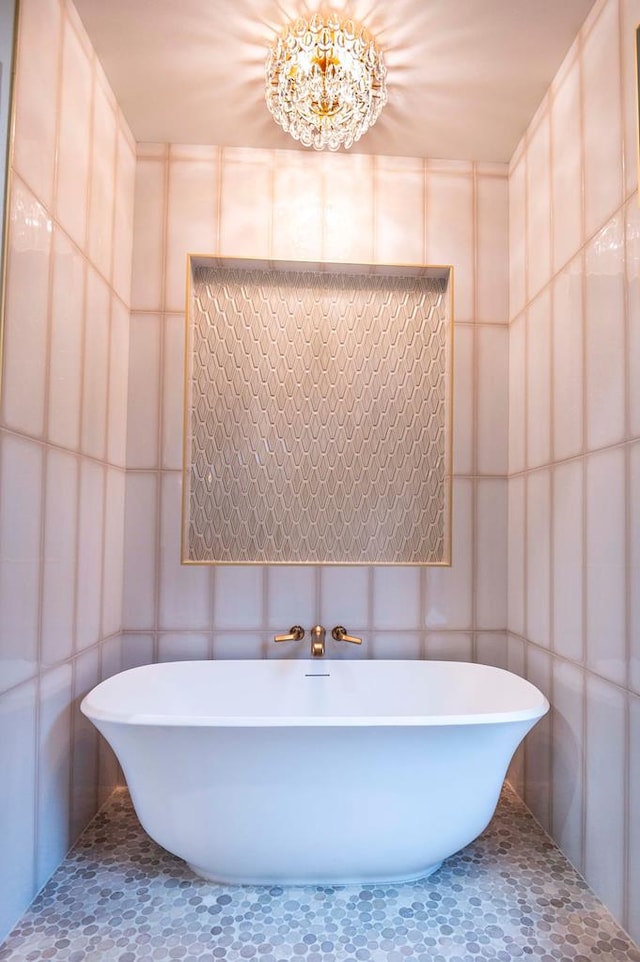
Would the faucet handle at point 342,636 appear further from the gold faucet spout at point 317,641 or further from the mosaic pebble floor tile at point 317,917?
the mosaic pebble floor tile at point 317,917

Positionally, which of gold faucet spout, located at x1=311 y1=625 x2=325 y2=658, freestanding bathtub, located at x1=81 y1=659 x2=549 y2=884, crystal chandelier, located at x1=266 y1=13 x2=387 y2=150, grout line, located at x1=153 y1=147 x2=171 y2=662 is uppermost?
crystal chandelier, located at x1=266 y1=13 x2=387 y2=150

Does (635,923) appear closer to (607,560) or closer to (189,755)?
(607,560)

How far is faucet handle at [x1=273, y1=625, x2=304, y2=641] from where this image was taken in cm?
178

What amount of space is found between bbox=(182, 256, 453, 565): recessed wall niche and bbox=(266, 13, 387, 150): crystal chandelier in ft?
1.59

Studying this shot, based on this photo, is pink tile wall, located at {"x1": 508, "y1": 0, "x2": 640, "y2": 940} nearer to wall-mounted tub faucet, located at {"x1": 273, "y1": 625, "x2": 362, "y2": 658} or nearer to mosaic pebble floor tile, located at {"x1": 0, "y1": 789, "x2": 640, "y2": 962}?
Answer: mosaic pebble floor tile, located at {"x1": 0, "y1": 789, "x2": 640, "y2": 962}

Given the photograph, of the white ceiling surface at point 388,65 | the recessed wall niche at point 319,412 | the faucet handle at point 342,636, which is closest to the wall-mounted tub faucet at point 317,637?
the faucet handle at point 342,636

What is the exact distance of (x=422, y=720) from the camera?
118cm

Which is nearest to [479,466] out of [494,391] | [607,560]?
[494,391]

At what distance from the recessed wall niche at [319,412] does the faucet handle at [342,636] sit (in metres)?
0.26

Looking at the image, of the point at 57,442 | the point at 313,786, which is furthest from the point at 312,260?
the point at 313,786

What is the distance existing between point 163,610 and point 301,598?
49cm

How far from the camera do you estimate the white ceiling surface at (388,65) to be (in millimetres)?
1476

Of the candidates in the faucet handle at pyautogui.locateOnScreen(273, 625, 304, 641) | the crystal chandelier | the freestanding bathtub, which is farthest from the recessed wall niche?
the freestanding bathtub

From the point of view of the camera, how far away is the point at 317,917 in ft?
4.09
